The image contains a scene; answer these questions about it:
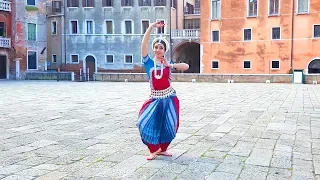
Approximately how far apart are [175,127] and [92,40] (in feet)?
121

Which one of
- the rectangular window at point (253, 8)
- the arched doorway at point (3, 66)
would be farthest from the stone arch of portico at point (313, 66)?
the arched doorway at point (3, 66)

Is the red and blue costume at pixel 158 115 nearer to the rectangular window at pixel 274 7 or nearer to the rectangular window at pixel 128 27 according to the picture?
the rectangular window at pixel 274 7

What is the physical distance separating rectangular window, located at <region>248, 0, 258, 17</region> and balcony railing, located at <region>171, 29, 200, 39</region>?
573cm

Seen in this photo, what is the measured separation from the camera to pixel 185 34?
127 feet

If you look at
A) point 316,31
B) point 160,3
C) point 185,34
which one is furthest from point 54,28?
point 316,31

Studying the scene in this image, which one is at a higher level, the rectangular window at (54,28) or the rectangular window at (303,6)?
the rectangular window at (303,6)

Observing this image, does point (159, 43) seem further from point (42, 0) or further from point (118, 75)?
point (42, 0)

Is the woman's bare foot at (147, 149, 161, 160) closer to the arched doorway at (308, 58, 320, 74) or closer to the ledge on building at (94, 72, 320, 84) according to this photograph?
the ledge on building at (94, 72, 320, 84)

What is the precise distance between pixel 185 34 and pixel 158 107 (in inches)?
1339

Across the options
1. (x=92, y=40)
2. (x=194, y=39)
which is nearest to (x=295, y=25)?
(x=194, y=39)

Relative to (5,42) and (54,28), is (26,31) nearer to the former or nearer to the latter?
(5,42)

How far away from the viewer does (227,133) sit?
736 cm

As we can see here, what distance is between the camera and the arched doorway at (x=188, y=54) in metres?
40.1

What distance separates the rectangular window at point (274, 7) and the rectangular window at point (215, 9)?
4.81 meters
